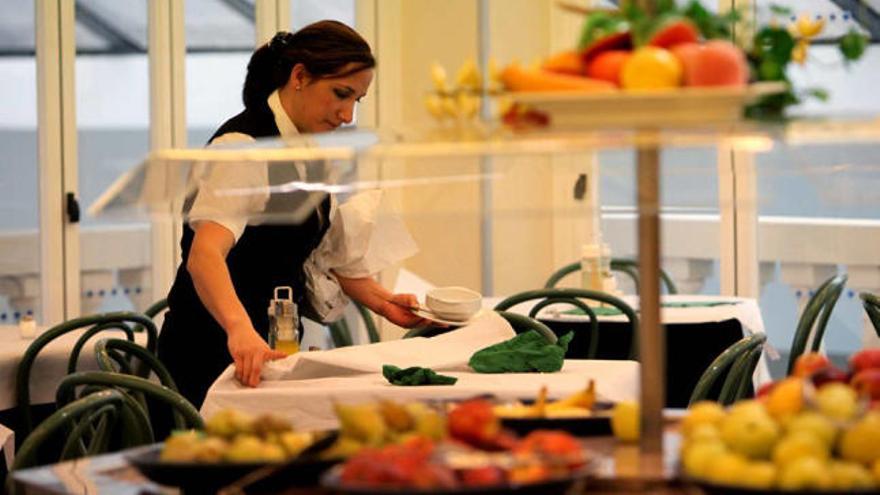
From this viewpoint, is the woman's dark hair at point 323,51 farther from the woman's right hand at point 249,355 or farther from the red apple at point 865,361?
the red apple at point 865,361

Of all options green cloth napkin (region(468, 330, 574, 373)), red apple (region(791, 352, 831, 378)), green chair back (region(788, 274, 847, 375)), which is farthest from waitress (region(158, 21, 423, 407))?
red apple (region(791, 352, 831, 378))

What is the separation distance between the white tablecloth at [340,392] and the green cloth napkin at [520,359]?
0.06 meters

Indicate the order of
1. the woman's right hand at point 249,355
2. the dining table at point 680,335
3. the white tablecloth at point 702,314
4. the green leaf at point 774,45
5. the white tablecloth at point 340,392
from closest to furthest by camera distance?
the green leaf at point 774,45, the white tablecloth at point 340,392, the woman's right hand at point 249,355, the dining table at point 680,335, the white tablecloth at point 702,314

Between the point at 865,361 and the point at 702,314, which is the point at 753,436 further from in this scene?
the point at 702,314

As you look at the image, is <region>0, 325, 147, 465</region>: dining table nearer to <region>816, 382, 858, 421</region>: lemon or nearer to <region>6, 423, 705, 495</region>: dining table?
<region>6, 423, 705, 495</region>: dining table

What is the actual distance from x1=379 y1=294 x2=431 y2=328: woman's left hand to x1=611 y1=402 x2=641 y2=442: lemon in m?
1.60

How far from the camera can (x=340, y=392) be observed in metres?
3.21

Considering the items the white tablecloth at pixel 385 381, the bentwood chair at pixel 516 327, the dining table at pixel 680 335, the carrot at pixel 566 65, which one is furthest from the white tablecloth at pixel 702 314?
the carrot at pixel 566 65

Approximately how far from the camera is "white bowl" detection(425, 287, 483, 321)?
3.87 metres

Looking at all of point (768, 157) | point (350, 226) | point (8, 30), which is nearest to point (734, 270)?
point (8, 30)

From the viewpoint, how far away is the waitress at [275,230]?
12.6 feet

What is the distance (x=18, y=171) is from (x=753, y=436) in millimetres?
4570

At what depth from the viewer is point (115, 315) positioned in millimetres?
4703

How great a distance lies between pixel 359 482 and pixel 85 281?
4.73 m
